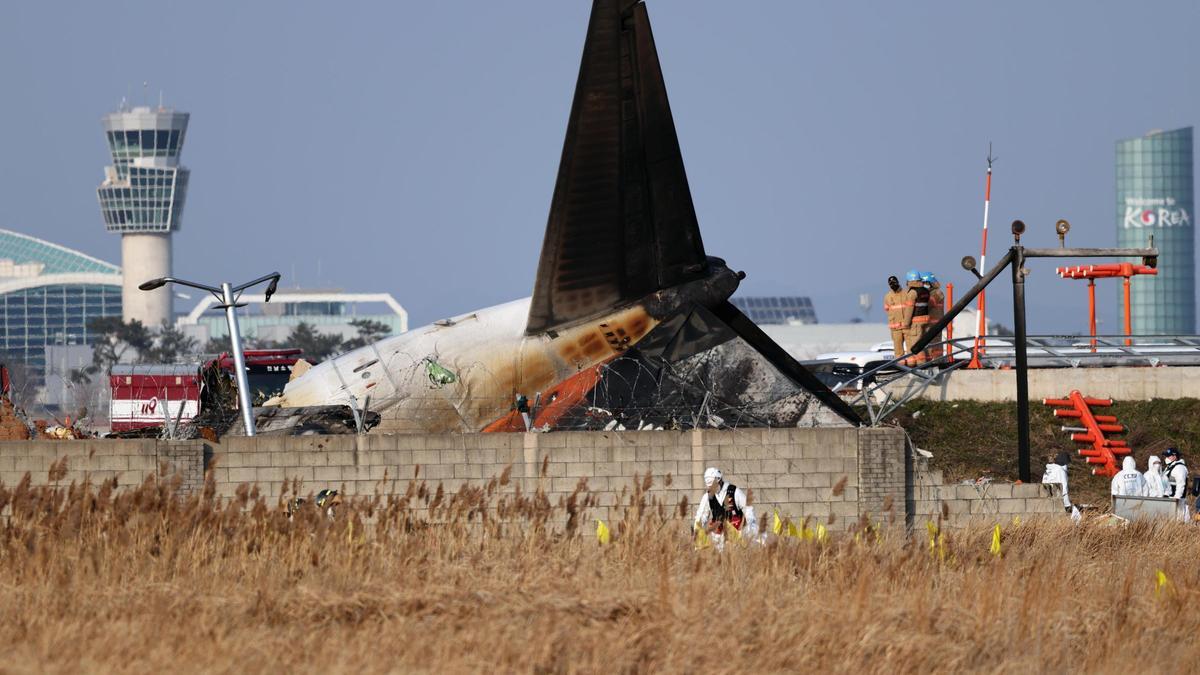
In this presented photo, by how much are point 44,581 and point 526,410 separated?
11.4 metres

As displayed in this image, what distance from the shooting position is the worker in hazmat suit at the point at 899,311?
39.0 metres

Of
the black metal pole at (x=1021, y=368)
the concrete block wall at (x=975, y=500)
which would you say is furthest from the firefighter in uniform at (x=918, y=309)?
the concrete block wall at (x=975, y=500)

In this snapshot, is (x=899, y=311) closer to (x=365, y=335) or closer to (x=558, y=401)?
(x=558, y=401)

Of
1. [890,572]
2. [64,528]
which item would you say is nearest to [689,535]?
[890,572]

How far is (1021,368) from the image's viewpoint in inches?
1185

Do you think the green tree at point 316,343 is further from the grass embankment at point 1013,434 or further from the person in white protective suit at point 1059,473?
the person in white protective suit at point 1059,473

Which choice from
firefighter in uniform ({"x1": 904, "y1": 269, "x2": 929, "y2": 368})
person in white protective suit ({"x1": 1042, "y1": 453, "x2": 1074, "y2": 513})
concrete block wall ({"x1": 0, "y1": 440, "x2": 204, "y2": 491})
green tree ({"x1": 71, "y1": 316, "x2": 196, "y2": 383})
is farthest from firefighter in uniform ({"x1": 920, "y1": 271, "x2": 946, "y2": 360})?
green tree ({"x1": 71, "y1": 316, "x2": 196, "y2": 383})

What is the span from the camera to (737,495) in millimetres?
19344

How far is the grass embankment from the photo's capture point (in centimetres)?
3278

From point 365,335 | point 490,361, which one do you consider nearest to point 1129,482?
point 490,361

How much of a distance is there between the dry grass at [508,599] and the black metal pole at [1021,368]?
10.6 metres

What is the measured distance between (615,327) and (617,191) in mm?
2315

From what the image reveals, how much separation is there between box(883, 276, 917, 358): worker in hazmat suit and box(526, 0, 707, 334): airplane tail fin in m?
11.1

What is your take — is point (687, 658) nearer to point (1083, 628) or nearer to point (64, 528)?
point (1083, 628)
